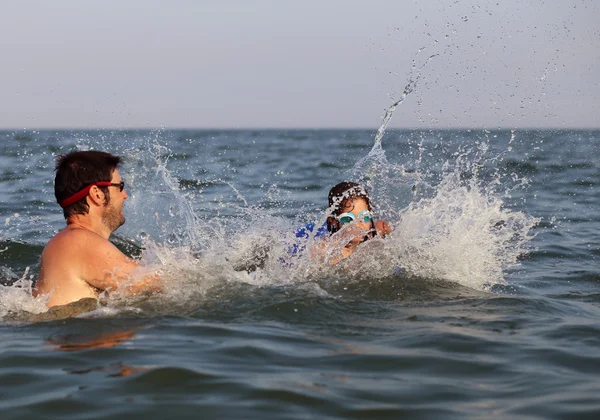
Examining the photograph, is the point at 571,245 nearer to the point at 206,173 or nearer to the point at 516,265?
the point at 516,265

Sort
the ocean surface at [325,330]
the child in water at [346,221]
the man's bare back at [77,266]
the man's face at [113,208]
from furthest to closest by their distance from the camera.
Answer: the child in water at [346,221] < the man's face at [113,208] < the man's bare back at [77,266] < the ocean surface at [325,330]

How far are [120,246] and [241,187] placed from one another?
7649 millimetres

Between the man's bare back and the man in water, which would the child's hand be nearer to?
the man in water

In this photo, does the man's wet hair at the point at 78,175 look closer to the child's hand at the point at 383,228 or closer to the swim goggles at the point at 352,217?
the swim goggles at the point at 352,217

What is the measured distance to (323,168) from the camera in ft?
77.8

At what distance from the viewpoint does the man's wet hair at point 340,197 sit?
26.1 feet

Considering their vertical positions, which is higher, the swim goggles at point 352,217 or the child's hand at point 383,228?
the swim goggles at point 352,217

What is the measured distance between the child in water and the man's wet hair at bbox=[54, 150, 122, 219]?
246 cm

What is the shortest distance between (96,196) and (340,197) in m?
2.69

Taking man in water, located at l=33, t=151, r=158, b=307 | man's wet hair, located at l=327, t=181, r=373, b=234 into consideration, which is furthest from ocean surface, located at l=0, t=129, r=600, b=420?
man's wet hair, located at l=327, t=181, r=373, b=234

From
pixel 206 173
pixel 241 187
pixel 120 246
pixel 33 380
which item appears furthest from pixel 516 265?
pixel 206 173

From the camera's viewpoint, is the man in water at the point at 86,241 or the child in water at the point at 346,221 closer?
the man in water at the point at 86,241

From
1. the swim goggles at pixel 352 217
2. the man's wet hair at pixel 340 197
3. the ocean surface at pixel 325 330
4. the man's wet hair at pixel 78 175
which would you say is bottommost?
the ocean surface at pixel 325 330

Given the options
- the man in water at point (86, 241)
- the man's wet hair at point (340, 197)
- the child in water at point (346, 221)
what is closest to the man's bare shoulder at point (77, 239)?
the man in water at point (86, 241)
